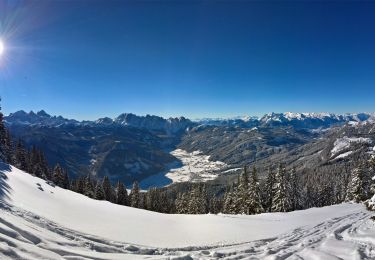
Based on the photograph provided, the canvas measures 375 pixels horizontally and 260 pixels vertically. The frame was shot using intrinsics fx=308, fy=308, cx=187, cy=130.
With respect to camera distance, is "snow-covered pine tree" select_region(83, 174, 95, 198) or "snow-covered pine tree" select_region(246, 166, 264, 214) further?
"snow-covered pine tree" select_region(83, 174, 95, 198)

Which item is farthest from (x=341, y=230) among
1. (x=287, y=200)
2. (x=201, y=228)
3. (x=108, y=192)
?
(x=108, y=192)

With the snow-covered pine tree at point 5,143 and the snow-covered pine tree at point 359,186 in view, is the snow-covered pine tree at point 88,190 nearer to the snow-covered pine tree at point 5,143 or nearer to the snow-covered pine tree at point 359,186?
the snow-covered pine tree at point 5,143

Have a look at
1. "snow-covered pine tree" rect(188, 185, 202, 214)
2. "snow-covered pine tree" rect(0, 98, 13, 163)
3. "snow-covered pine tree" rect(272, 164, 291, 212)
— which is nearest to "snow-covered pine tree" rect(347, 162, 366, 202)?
"snow-covered pine tree" rect(272, 164, 291, 212)

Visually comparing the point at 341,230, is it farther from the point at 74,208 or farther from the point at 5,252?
the point at 5,252

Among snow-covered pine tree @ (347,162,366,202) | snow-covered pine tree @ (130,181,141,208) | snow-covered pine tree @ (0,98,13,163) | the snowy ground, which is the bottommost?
snow-covered pine tree @ (130,181,141,208)

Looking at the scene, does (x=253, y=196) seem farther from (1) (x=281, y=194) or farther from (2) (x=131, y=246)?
(2) (x=131, y=246)

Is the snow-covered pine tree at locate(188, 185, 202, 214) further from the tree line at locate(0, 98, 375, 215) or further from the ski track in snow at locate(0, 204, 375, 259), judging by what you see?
the ski track in snow at locate(0, 204, 375, 259)
